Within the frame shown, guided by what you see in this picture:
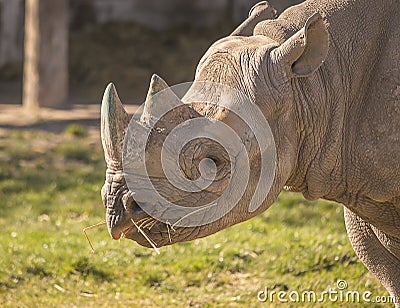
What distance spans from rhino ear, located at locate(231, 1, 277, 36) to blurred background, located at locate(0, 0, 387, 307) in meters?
2.09

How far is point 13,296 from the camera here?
6.11m

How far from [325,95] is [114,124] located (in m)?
1.03

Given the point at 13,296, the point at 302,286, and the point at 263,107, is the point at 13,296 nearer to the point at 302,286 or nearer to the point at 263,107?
the point at 302,286

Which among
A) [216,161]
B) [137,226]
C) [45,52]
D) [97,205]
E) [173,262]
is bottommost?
[97,205]

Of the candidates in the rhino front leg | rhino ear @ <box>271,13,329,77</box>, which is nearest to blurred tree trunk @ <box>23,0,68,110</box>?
the rhino front leg

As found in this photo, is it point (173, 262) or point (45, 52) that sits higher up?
point (45, 52)

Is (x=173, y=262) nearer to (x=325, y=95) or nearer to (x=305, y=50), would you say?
(x=325, y=95)

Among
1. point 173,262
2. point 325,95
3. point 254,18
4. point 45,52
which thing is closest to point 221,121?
point 325,95

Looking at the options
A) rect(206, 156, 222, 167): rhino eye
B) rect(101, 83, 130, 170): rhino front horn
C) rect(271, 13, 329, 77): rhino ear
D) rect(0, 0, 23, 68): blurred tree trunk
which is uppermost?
rect(271, 13, 329, 77): rhino ear

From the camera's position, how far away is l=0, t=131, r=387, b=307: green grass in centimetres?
615

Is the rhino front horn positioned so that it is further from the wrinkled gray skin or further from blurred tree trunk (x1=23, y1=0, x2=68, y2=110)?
blurred tree trunk (x1=23, y1=0, x2=68, y2=110)

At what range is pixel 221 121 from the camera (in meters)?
3.90

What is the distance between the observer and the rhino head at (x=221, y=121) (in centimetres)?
376

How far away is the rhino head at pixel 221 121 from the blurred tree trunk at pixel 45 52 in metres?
8.64
